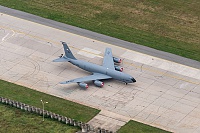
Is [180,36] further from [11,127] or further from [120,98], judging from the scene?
[11,127]

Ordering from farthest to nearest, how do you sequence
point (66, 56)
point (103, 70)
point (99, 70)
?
point (66, 56) < point (99, 70) < point (103, 70)

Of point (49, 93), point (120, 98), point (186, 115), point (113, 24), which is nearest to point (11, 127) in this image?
point (49, 93)

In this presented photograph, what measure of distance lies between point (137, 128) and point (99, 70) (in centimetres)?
1669

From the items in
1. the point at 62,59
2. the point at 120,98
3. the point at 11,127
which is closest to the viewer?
the point at 11,127

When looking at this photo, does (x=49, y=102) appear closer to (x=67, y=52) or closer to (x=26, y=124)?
(x=26, y=124)

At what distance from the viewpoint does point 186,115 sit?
360ft

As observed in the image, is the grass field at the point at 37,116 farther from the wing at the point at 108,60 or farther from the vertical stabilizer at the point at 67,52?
the wing at the point at 108,60

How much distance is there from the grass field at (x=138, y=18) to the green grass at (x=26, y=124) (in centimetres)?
3091

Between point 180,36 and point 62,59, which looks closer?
point 62,59

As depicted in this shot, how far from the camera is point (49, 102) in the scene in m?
113

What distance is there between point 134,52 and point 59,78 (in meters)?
16.4

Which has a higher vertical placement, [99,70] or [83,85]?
[99,70]

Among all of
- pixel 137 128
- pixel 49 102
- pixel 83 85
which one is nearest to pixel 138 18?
pixel 83 85

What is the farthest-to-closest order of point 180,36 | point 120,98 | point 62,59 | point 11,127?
point 180,36 → point 62,59 → point 120,98 → point 11,127
